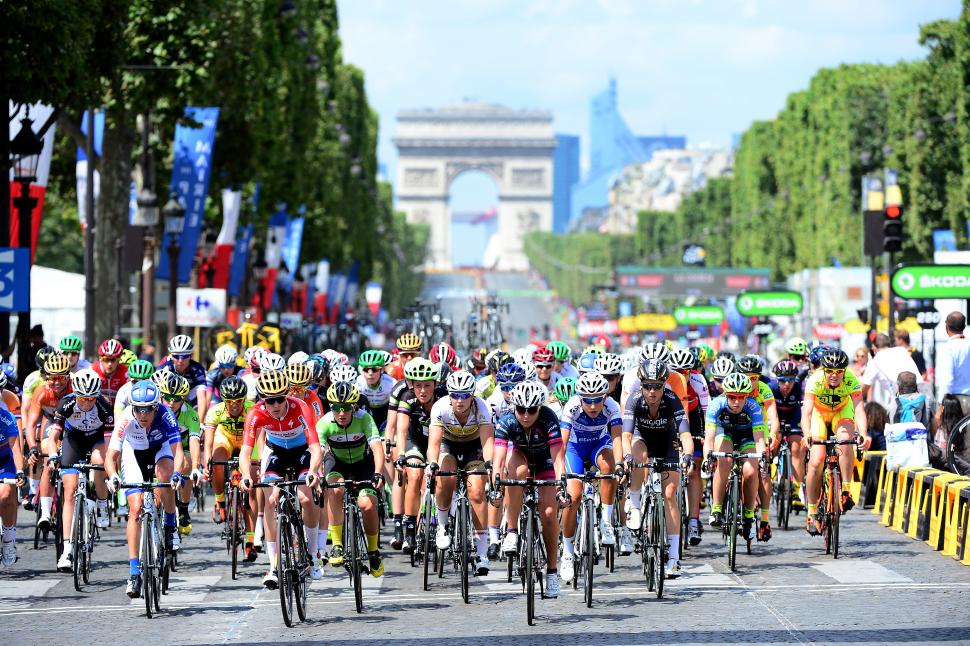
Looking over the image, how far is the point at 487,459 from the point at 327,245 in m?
52.5

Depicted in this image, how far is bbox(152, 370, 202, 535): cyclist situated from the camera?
16562 mm

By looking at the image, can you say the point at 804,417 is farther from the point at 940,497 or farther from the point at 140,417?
the point at 140,417

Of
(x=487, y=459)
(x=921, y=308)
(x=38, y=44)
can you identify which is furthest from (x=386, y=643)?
(x=921, y=308)

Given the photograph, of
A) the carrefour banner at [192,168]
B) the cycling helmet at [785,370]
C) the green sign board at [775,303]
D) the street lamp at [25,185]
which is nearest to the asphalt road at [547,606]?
the cycling helmet at [785,370]

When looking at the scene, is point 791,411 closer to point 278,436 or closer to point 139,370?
point 139,370

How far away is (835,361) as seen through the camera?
56.2ft

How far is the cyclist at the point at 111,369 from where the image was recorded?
58.0ft

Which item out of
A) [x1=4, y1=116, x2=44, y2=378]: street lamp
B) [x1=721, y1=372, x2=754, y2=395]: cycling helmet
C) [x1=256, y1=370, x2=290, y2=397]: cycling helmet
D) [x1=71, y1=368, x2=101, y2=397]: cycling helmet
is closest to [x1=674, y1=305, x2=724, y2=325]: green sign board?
[x1=4, y1=116, x2=44, y2=378]: street lamp

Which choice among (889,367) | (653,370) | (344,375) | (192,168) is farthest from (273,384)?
(192,168)

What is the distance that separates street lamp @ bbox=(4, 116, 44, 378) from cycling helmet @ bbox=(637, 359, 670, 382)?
10725 millimetres

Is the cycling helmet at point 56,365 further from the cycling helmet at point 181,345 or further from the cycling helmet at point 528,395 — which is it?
the cycling helmet at point 528,395

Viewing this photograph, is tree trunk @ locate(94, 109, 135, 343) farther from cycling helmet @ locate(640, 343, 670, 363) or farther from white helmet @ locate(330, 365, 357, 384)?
white helmet @ locate(330, 365, 357, 384)

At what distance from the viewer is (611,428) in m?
14.2

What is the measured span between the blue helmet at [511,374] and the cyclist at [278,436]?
3.07 metres
